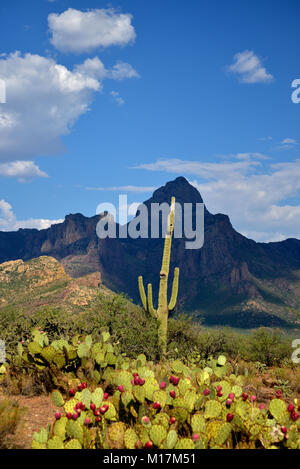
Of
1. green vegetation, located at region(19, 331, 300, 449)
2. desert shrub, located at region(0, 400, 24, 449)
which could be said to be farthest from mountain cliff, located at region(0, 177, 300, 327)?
desert shrub, located at region(0, 400, 24, 449)

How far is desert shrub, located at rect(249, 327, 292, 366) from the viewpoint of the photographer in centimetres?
2317

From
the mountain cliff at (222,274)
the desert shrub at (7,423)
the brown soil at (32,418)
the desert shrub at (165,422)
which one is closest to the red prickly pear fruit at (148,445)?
the desert shrub at (165,422)

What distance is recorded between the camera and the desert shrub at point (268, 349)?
23.2 meters

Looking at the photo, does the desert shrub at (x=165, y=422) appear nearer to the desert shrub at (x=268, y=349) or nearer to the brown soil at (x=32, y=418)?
the brown soil at (x=32, y=418)

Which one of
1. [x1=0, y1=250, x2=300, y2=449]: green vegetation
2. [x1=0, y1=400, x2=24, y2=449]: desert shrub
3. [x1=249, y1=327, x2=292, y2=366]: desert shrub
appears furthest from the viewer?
[x1=249, y1=327, x2=292, y2=366]: desert shrub

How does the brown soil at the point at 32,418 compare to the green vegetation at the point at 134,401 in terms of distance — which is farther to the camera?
the brown soil at the point at 32,418

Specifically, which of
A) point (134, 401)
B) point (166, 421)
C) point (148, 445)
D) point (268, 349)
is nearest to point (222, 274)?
Result: point (268, 349)

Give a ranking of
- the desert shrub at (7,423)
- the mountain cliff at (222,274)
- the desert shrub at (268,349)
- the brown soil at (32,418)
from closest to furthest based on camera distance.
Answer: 1. the desert shrub at (7,423)
2. the brown soil at (32,418)
3. the desert shrub at (268,349)
4. the mountain cliff at (222,274)

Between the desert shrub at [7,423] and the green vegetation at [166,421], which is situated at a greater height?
the green vegetation at [166,421]

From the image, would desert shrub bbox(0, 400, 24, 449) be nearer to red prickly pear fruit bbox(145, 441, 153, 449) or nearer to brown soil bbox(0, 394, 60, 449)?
brown soil bbox(0, 394, 60, 449)

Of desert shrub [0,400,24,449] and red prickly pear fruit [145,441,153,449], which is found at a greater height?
red prickly pear fruit [145,441,153,449]

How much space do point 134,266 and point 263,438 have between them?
636ft

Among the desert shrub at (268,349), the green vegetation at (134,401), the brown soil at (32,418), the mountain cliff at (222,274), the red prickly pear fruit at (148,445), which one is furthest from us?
the mountain cliff at (222,274)
